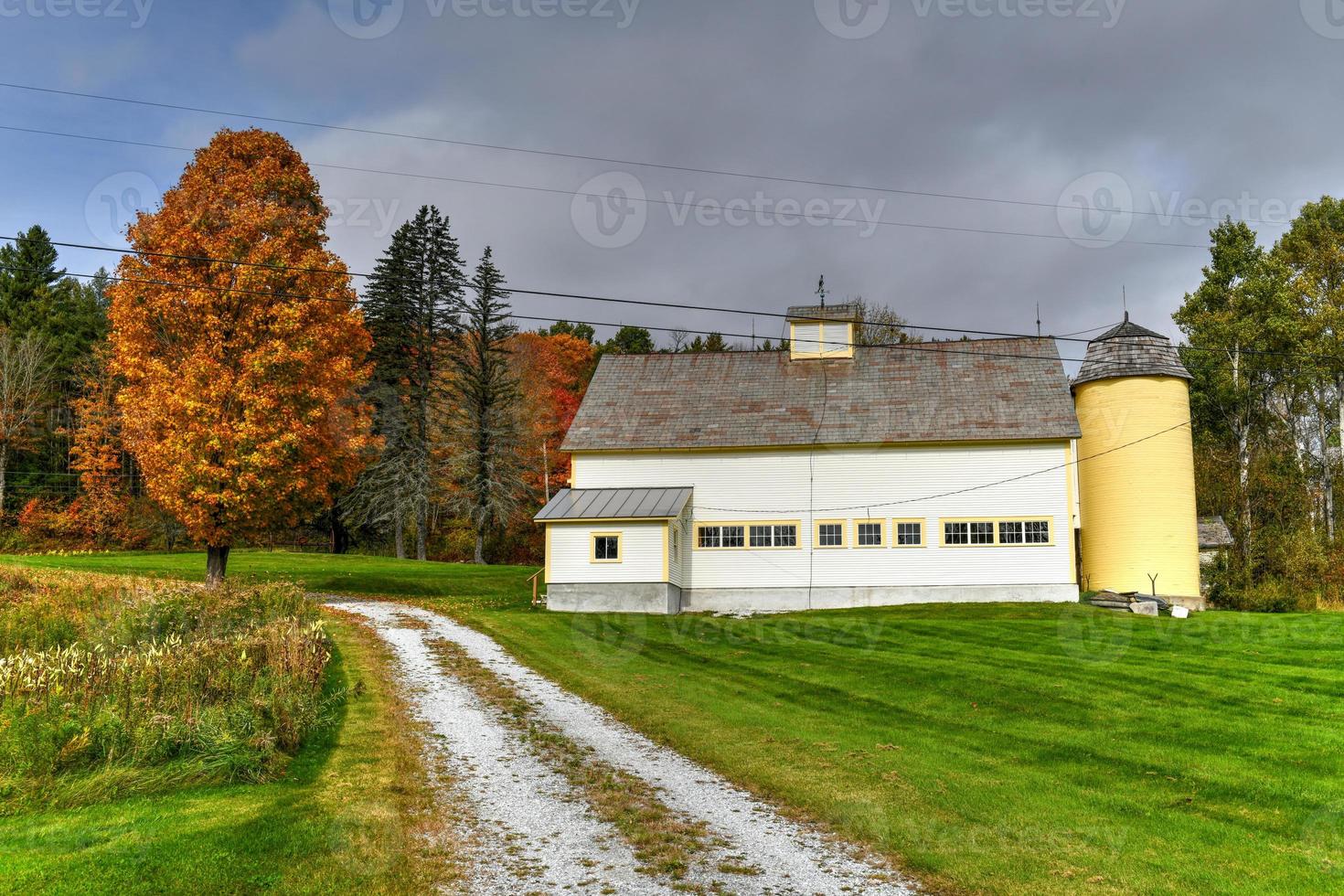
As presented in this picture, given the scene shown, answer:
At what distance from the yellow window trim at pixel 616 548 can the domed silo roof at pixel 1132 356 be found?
14.7 meters

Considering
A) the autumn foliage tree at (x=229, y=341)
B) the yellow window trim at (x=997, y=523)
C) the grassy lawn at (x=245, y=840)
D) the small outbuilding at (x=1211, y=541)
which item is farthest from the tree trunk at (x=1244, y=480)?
the grassy lawn at (x=245, y=840)

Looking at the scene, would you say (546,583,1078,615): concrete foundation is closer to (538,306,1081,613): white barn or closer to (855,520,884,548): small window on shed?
(538,306,1081,613): white barn

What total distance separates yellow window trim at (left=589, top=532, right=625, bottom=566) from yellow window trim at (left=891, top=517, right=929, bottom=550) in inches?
312

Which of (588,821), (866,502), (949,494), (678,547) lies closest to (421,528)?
(678,547)

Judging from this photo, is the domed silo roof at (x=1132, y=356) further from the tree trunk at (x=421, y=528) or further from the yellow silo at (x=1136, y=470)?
the tree trunk at (x=421, y=528)

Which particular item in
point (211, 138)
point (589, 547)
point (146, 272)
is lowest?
point (589, 547)

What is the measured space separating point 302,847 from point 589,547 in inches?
722

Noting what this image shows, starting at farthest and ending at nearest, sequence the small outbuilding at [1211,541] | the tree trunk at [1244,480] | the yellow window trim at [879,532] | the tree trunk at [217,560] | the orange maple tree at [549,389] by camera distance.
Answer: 1. the orange maple tree at [549,389]
2. the tree trunk at [1244,480]
3. the small outbuilding at [1211,541]
4. the yellow window trim at [879,532]
5. the tree trunk at [217,560]

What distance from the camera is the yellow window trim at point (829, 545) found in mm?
27734

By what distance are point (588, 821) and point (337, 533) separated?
144 ft

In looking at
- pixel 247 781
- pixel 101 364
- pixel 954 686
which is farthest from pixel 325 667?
pixel 101 364

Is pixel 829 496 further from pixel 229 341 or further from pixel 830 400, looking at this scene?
pixel 229 341

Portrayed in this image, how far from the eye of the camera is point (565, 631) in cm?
2164

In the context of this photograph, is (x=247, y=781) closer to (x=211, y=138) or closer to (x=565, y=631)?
(x=565, y=631)
